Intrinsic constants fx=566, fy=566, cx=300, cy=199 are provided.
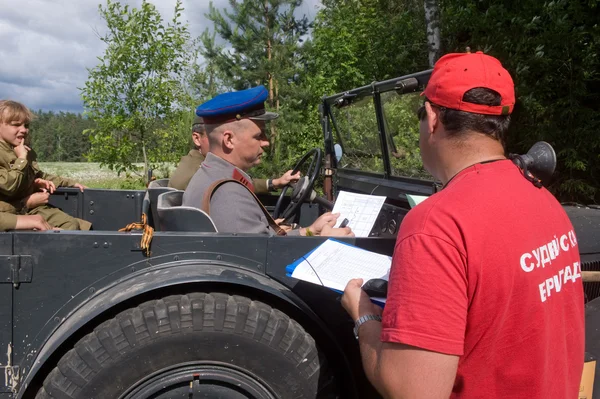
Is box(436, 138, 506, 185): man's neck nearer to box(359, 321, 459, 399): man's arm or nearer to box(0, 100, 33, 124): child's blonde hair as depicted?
box(359, 321, 459, 399): man's arm

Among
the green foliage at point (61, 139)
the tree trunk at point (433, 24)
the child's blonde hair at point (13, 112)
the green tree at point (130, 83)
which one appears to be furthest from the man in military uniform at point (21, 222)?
the green foliage at point (61, 139)

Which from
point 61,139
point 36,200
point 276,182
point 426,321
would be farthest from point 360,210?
point 61,139

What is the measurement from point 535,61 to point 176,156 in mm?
5576

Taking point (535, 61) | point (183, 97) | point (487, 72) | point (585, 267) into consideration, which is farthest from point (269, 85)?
point (487, 72)

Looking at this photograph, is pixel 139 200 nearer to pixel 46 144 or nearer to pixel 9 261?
pixel 9 261

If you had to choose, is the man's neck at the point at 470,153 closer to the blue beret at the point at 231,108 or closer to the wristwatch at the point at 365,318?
the wristwatch at the point at 365,318

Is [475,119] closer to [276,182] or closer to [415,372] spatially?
[415,372]

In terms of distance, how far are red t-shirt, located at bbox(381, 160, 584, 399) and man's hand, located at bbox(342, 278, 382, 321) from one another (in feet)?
0.68

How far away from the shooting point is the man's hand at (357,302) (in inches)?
54.8

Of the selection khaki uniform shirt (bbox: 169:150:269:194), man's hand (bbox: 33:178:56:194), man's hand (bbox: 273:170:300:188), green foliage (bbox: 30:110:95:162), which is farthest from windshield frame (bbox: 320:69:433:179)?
green foliage (bbox: 30:110:95:162)

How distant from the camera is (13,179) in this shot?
290 centimetres

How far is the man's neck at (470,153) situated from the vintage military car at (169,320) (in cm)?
75

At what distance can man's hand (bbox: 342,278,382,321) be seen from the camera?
1.39m

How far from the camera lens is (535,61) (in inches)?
320
